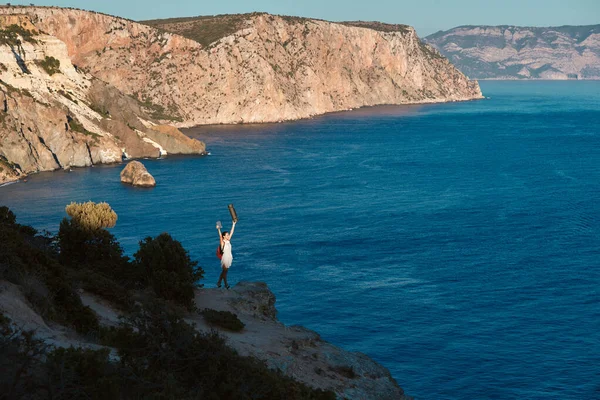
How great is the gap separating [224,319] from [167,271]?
3.51 metres

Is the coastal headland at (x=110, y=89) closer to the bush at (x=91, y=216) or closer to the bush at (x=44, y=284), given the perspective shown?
the bush at (x=91, y=216)

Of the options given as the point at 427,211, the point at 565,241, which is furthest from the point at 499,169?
the point at 565,241

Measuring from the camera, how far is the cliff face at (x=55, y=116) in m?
105

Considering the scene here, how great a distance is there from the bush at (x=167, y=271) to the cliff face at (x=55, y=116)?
237ft

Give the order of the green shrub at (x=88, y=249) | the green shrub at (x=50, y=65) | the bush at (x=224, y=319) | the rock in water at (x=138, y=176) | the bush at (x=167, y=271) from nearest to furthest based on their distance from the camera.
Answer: the bush at (x=224, y=319)
the bush at (x=167, y=271)
the green shrub at (x=88, y=249)
the rock in water at (x=138, y=176)
the green shrub at (x=50, y=65)

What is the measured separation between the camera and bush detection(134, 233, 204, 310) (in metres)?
26.6

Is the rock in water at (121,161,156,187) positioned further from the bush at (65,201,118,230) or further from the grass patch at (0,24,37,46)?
the bush at (65,201,118,230)

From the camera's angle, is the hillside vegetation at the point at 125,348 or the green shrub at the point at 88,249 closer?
the hillside vegetation at the point at 125,348

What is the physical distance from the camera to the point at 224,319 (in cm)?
2542

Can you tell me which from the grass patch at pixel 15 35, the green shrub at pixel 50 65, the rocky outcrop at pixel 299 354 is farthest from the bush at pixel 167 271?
the green shrub at pixel 50 65

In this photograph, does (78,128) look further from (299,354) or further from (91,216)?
(299,354)

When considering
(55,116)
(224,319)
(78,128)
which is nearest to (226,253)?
(224,319)

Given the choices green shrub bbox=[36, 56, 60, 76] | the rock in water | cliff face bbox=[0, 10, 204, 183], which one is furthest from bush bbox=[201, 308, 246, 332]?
green shrub bbox=[36, 56, 60, 76]

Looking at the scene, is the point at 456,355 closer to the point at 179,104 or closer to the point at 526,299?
the point at 526,299
